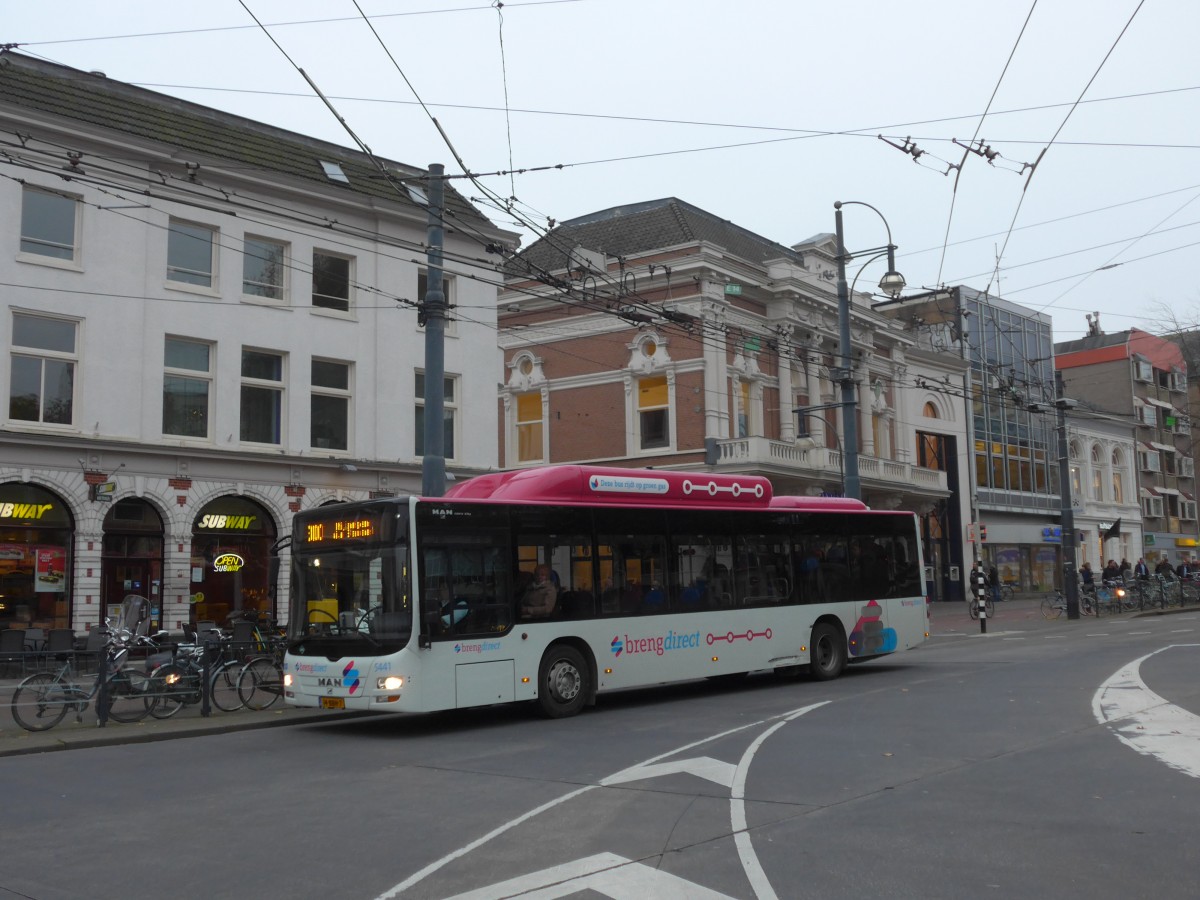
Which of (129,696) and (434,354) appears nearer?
(129,696)

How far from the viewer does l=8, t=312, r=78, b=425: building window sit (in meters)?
21.8

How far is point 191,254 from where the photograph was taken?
2459 cm

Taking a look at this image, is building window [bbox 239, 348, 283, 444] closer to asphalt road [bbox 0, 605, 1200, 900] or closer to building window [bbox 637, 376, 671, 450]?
asphalt road [bbox 0, 605, 1200, 900]

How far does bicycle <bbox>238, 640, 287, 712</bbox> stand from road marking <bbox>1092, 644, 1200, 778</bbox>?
1011cm

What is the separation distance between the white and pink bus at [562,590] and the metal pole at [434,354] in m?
1.15

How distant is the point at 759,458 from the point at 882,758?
26277 millimetres

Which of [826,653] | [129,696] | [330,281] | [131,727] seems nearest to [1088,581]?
[826,653]

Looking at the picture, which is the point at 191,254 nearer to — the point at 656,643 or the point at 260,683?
the point at 260,683

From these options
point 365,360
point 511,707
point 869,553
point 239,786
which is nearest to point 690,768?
point 239,786

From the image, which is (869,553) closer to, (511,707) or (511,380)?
(511,707)

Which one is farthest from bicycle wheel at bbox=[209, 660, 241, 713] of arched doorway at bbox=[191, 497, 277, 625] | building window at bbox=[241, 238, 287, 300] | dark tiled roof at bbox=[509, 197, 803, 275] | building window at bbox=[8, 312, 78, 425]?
dark tiled roof at bbox=[509, 197, 803, 275]

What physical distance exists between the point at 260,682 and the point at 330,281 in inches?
532

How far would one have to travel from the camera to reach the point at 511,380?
42406 mm

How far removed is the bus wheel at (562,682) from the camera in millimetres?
14086
